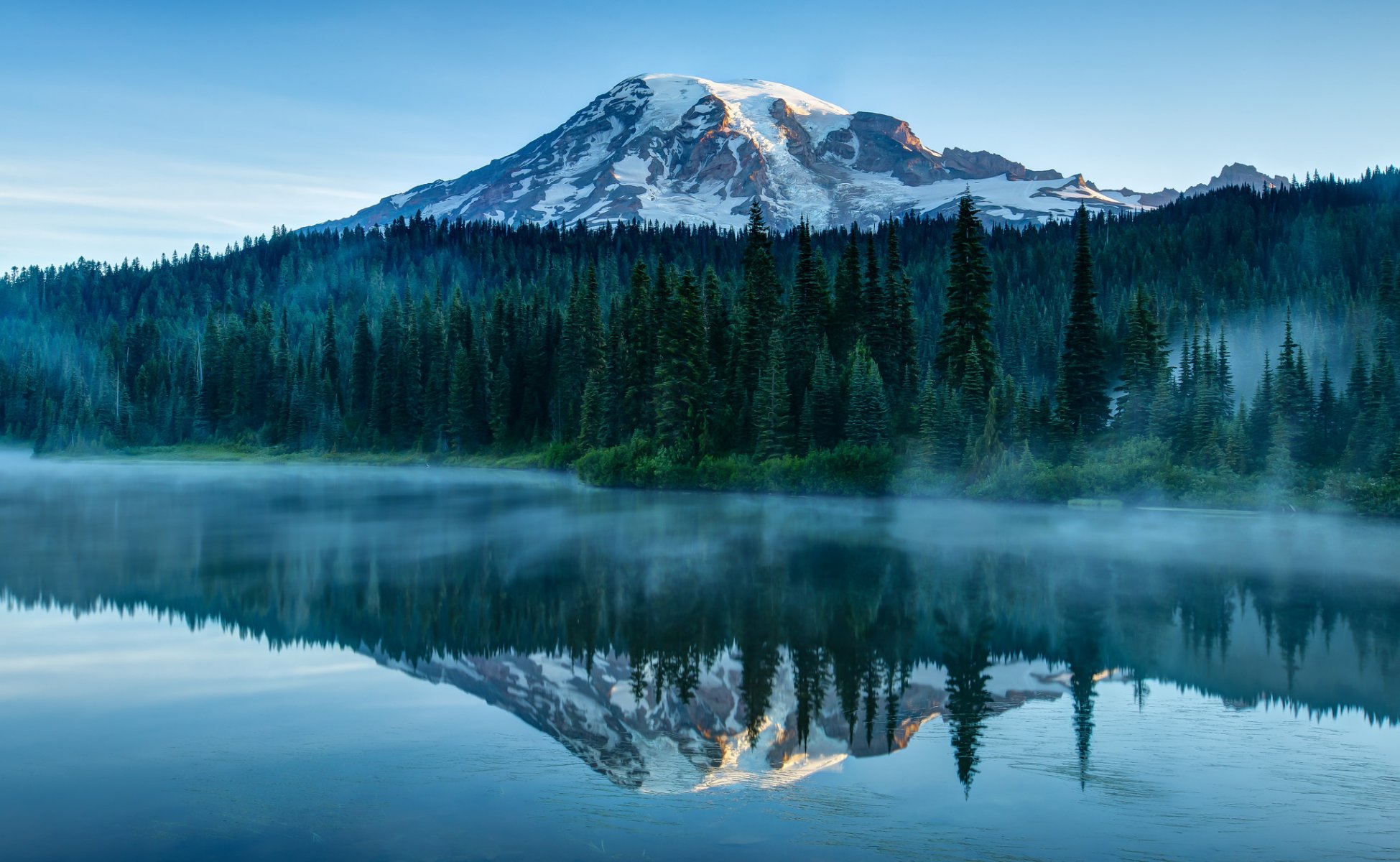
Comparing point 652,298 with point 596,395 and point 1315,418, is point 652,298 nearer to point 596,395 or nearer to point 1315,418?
point 596,395

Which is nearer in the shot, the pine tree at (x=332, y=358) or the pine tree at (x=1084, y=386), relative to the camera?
the pine tree at (x=1084, y=386)

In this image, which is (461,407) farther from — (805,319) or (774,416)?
(774,416)

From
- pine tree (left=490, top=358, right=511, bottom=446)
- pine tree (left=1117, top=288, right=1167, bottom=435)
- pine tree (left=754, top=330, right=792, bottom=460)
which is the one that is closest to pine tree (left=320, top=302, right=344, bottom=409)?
pine tree (left=490, top=358, right=511, bottom=446)

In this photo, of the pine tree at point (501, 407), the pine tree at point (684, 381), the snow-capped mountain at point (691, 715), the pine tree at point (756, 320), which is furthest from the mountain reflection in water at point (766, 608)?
the pine tree at point (501, 407)

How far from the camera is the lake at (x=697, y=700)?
1424cm

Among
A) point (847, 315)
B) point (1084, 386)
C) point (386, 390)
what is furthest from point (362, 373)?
point (1084, 386)

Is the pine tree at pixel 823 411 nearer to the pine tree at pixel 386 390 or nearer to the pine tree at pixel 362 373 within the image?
the pine tree at pixel 386 390

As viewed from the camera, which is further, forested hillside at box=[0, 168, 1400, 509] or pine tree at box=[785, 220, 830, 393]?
pine tree at box=[785, 220, 830, 393]

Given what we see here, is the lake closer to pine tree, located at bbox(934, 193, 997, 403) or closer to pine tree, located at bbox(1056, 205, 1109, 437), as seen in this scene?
pine tree, located at bbox(1056, 205, 1109, 437)

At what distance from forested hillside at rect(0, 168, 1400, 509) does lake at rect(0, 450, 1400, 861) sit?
24.2 metres

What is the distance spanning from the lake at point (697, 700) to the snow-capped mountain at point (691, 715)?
0.29 ft

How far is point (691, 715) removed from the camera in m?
20.1

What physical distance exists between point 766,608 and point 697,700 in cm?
997

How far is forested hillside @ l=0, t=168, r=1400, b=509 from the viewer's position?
68.4 m
